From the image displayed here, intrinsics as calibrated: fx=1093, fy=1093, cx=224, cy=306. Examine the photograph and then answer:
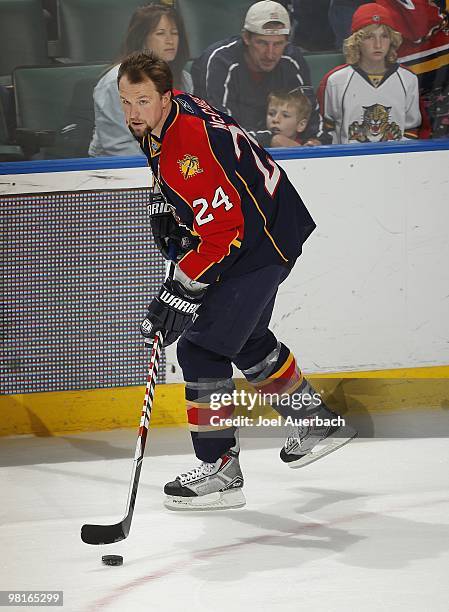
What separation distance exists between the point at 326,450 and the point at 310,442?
0.17ft

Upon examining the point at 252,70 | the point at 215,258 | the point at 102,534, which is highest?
the point at 252,70

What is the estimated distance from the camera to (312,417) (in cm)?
314

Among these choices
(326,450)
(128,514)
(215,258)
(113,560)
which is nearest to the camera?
(113,560)

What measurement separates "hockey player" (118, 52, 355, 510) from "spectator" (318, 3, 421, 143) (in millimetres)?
1122

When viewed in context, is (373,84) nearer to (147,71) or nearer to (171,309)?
(147,71)

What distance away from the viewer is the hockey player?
270cm

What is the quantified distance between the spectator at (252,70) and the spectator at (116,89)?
17 cm

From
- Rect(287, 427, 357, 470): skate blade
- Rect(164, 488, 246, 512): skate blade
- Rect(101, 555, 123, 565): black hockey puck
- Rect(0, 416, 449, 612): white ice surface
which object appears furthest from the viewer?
Rect(287, 427, 357, 470): skate blade

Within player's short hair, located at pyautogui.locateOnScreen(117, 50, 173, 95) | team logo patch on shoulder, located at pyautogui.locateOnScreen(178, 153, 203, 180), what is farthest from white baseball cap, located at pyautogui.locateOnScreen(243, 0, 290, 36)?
team logo patch on shoulder, located at pyautogui.locateOnScreen(178, 153, 203, 180)

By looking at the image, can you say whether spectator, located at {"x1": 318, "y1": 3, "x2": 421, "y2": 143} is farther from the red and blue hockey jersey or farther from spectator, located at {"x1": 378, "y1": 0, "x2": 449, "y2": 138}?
the red and blue hockey jersey

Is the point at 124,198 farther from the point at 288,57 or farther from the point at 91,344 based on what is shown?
the point at 288,57

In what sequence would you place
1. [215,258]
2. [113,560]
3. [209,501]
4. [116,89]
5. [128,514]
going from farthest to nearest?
[116,89], [209,501], [215,258], [128,514], [113,560]

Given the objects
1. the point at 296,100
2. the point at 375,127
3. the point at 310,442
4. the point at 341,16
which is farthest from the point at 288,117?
the point at 310,442

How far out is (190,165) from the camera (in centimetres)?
268
